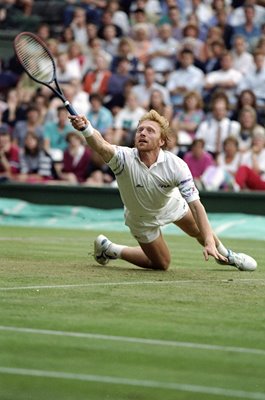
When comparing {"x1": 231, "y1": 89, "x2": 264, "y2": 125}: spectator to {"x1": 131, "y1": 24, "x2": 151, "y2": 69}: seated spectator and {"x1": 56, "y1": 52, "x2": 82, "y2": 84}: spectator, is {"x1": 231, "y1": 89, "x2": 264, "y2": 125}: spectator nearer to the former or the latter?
{"x1": 131, "y1": 24, "x2": 151, "y2": 69}: seated spectator

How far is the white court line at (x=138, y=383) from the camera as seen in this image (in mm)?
6273

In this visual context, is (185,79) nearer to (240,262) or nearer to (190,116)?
(190,116)

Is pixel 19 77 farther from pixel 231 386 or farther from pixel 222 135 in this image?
pixel 231 386

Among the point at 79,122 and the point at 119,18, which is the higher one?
the point at 79,122

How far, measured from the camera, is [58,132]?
73.9 ft

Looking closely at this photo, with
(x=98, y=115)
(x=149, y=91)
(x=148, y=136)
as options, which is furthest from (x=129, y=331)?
(x=149, y=91)

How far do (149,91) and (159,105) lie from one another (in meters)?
1.68

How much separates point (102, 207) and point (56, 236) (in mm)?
3172

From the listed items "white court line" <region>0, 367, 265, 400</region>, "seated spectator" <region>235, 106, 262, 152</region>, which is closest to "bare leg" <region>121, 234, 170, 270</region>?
"white court line" <region>0, 367, 265, 400</region>

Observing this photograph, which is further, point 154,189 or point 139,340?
point 154,189

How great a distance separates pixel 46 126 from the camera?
2264 centimetres

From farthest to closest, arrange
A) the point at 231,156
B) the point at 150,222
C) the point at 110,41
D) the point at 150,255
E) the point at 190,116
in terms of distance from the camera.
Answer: the point at 110,41 → the point at 190,116 → the point at 231,156 → the point at 150,255 → the point at 150,222

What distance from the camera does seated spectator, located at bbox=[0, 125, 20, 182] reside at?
21.7 m

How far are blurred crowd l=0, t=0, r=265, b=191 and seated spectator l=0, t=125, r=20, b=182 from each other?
2 centimetres
